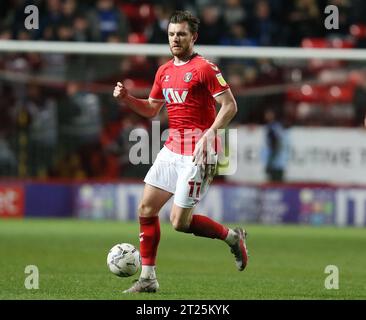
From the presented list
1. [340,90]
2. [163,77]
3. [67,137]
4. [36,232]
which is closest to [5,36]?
[67,137]

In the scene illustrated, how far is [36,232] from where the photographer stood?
1459cm

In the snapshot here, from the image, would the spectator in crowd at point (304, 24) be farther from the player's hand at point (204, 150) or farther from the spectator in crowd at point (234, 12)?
the player's hand at point (204, 150)

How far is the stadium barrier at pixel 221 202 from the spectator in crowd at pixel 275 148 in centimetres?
34

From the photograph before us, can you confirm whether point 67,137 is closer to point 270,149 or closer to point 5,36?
point 5,36

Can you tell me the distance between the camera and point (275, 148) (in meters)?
17.1

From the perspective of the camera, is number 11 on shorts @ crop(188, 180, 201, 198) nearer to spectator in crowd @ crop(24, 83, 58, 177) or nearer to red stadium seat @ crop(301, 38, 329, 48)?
spectator in crowd @ crop(24, 83, 58, 177)

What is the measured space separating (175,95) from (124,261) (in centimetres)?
147

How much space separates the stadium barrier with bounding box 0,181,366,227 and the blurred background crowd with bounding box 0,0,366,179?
11.3 inches

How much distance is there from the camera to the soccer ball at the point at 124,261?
809cm

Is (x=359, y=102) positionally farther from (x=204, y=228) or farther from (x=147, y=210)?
(x=147, y=210)

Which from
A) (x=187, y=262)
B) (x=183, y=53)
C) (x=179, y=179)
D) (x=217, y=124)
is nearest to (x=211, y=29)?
(x=187, y=262)

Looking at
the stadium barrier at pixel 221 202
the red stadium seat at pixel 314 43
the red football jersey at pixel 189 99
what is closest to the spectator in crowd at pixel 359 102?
the stadium barrier at pixel 221 202

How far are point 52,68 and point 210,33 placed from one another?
A: 9.94ft

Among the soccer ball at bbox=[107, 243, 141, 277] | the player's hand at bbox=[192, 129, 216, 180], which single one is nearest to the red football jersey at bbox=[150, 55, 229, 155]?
the player's hand at bbox=[192, 129, 216, 180]
